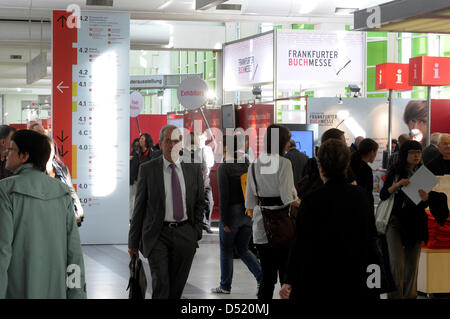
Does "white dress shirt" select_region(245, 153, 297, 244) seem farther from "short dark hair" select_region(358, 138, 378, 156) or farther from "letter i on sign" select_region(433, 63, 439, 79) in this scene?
"letter i on sign" select_region(433, 63, 439, 79)

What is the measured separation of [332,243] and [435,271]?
147 inches

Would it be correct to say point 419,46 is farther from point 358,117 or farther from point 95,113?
point 95,113

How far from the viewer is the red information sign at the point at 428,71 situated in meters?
11.0

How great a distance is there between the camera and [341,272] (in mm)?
3342

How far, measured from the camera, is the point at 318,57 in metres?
12.1

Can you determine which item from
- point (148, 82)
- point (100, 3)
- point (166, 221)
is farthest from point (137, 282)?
point (148, 82)

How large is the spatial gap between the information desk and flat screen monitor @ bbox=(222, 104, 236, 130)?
6078 millimetres

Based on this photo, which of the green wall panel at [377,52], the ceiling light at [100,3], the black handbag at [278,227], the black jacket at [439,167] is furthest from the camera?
the green wall panel at [377,52]

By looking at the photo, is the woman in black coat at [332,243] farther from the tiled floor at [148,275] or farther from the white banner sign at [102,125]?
the white banner sign at [102,125]

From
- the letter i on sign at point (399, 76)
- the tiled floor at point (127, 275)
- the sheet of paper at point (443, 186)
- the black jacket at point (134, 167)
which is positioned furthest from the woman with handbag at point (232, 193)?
the letter i on sign at point (399, 76)

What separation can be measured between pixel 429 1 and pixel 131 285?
283cm

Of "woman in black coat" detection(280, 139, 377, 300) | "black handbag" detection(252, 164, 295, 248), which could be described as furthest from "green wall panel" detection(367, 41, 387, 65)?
"woman in black coat" detection(280, 139, 377, 300)

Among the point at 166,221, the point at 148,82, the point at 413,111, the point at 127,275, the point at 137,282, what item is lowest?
the point at 127,275

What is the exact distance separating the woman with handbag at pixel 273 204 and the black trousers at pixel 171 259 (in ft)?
1.90
